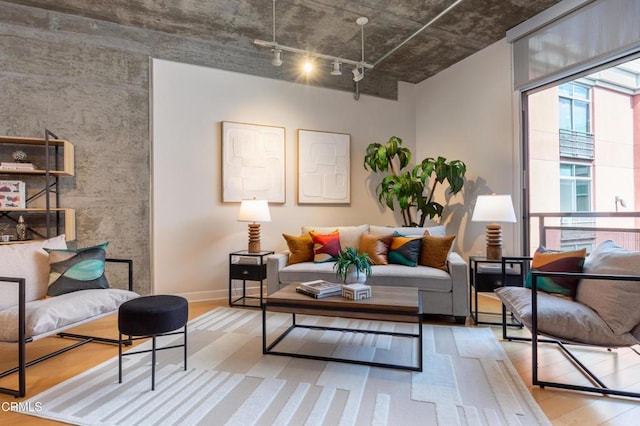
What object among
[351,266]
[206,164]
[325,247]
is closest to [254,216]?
[325,247]

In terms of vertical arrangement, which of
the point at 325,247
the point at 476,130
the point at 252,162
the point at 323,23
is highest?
the point at 323,23

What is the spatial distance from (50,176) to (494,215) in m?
4.63

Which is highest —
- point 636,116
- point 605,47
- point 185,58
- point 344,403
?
point 185,58

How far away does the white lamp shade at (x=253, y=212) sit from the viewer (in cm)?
392

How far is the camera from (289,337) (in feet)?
9.57

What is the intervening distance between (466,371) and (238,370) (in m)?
1.54

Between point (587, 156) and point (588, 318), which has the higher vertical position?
point (587, 156)

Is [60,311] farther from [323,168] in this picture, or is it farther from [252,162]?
[323,168]

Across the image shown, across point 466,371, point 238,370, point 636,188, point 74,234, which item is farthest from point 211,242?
point 636,188

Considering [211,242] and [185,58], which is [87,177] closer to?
[211,242]

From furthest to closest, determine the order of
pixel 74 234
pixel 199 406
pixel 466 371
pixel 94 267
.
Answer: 1. pixel 74 234
2. pixel 94 267
3. pixel 466 371
4. pixel 199 406

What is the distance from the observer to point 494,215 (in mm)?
3422

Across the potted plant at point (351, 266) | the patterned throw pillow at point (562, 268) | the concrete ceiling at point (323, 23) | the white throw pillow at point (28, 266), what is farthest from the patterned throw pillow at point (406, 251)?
the white throw pillow at point (28, 266)

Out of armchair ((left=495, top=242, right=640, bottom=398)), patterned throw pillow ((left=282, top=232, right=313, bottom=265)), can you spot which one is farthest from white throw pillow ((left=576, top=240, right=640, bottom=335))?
patterned throw pillow ((left=282, top=232, right=313, bottom=265))
